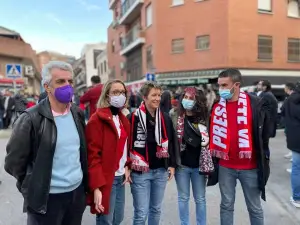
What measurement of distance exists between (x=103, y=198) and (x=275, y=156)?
20.9 ft

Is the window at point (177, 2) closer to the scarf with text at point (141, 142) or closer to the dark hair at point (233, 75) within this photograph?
the dark hair at point (233, 75)

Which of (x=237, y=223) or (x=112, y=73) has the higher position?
(x=112, y=73)

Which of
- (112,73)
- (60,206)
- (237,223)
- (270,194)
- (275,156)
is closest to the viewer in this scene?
(60,206)

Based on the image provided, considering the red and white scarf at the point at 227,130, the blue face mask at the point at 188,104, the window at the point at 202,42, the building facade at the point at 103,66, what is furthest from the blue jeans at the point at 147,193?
the building facade at the point at 103,66

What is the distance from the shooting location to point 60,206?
2.33 m

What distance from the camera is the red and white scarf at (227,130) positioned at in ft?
10.0

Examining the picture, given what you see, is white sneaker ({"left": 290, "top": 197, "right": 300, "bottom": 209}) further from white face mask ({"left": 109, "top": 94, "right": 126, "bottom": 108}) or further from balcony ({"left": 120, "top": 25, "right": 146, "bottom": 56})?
balcony ({"left": 120, "top": 25, "right": 146, "bottom": 56})

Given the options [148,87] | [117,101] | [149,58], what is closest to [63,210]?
[117,101]

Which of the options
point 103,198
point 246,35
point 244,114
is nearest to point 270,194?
point 244,114

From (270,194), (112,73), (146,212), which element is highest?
(112,73)

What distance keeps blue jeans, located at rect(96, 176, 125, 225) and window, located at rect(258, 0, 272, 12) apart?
1985 centimetres

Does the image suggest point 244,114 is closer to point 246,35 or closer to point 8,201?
point 8,201

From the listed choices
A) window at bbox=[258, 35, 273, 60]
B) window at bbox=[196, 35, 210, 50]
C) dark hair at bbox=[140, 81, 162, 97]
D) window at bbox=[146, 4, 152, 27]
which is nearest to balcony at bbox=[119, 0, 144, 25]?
window at bbox=[146, 4, 152, 27]

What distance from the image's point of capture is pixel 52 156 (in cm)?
A: 222
